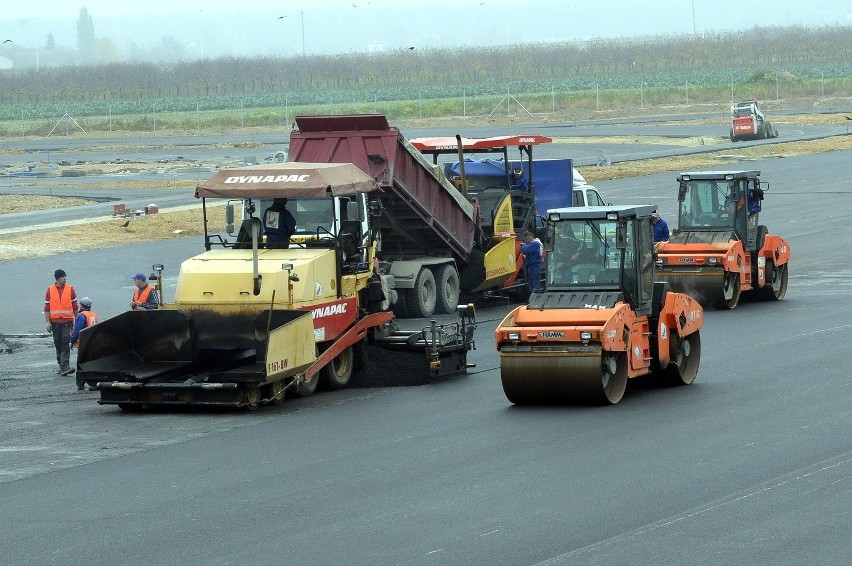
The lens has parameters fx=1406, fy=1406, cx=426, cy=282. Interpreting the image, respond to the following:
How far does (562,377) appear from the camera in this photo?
49.1 feet

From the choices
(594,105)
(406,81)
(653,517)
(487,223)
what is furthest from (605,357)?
(406,81)

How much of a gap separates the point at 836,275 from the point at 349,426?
623 inches

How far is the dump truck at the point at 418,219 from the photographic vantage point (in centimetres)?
2236

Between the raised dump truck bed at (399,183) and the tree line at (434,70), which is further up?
the tree line at (434,70)

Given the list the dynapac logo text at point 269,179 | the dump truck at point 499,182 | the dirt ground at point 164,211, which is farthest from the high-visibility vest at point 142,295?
the dirt ground at point 164,211

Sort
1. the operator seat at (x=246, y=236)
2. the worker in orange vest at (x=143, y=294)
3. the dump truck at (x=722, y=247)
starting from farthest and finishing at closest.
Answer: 1. the dump truck at (x=722, y=247)
2. the worker in orange vest at (x=143, y=294)
3. the operator seat at (x=246, y=236)

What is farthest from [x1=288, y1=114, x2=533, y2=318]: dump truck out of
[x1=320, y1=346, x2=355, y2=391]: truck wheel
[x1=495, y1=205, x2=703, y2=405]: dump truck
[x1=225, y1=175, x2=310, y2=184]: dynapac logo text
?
[x1=495, y1=205, x2=703, y2=405]: dump truck

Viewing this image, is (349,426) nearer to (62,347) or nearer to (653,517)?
(653,517)

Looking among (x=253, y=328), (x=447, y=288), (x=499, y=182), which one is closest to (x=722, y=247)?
(x=447, y=288)

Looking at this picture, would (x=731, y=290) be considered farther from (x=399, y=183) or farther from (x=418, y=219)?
(x=399, y=183)

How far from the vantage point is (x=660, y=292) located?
16.1 m

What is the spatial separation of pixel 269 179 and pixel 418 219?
6.61 m

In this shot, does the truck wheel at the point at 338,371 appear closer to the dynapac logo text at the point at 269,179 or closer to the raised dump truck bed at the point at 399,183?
the dynapac logo text at the point at 269,179

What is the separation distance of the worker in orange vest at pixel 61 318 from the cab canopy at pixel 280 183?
3329mm
